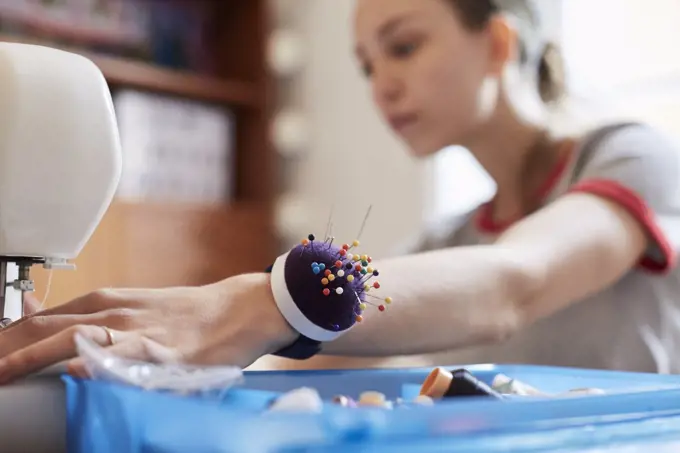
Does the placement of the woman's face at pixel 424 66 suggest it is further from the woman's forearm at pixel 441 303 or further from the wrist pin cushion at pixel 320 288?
the wrist pin cushion at pixel 320 288

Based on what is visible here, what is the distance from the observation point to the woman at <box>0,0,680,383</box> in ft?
1.64

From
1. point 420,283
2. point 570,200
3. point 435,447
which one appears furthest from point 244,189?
point 435,447

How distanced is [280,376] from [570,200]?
1.65 ft

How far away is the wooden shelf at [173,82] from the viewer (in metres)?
2.01

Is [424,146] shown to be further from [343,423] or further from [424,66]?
[343,423]

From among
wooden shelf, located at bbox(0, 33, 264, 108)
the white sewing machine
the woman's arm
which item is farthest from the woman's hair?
wooden shelf, located at bbox(0, 33, 264, 108)

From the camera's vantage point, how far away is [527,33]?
122cm

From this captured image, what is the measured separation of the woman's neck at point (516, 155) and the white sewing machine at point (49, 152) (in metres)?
0.77

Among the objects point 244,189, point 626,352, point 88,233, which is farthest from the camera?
point 244,189

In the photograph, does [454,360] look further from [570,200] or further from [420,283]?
[420,283]

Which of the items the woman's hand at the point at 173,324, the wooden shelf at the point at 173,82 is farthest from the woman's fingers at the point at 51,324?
the wooden shelf at the point at 173,82

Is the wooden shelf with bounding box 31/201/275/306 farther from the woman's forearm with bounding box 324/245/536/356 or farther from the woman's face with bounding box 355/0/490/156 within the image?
the woman's forearm with bounding box 324/245/536/356

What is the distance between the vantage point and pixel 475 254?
2.28 feet

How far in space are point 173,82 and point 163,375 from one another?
6.18ft
